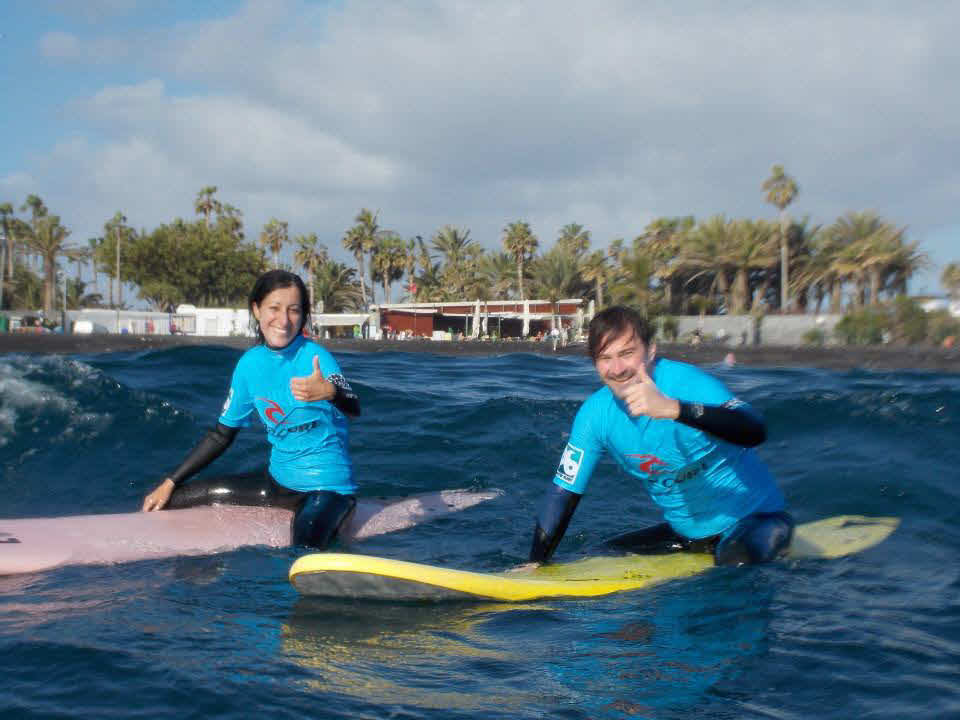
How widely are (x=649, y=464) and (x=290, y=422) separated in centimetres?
204

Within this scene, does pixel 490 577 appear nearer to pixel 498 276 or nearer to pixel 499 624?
pixel 499 624

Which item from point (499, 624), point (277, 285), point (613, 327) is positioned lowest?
point (499, 624)

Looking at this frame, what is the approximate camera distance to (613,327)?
135 inches

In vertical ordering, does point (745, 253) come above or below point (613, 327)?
above

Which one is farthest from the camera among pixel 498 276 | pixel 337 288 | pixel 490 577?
pixel 337 288

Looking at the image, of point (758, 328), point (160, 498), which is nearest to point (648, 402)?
point (160, 498)

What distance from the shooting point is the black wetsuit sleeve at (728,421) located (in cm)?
332

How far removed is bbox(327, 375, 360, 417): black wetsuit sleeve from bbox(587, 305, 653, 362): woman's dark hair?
142cm

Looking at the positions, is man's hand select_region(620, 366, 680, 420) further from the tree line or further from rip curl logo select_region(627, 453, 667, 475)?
the tree line

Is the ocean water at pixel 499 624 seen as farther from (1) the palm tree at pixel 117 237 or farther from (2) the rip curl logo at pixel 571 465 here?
(1) the palm tree at pixel 117 237

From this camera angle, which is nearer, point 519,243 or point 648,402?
point 648,402

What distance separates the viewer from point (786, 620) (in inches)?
132

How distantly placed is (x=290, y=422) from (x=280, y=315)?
64 centimetres

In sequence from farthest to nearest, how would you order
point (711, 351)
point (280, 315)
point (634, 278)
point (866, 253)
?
point (634, 278)
point (866, 253)
point (711, 351)
point (280, 315)
